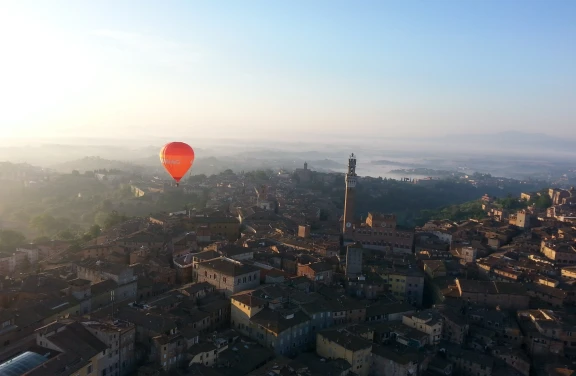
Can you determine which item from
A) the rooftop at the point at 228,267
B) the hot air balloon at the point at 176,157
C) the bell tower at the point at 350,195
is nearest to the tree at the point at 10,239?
the hot air balloon at the point at 176,157

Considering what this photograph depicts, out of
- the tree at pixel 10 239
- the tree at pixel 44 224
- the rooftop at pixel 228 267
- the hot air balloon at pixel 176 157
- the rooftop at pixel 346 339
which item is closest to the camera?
the rooftop at pixel 346 339

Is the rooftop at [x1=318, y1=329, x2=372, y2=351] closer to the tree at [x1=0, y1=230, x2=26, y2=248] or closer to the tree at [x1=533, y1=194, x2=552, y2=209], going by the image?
the tree at [x1=0, y1=230, x2=26, y2=248]

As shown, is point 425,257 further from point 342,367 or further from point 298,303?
point 342,367

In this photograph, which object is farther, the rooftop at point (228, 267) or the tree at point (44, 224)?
the tree at point (44, 224)

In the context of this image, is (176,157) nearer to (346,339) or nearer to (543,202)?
(346,339)

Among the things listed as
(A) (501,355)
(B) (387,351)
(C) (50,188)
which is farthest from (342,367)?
(C) (50,188)

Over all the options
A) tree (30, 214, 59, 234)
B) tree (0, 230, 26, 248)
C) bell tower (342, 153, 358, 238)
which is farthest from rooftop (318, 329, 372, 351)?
tree (30, 214, 59, 234)

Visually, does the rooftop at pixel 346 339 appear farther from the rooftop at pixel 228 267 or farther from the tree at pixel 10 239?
the tree at pixel 10 239

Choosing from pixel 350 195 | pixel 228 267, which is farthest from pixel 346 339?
pixel 350 195
